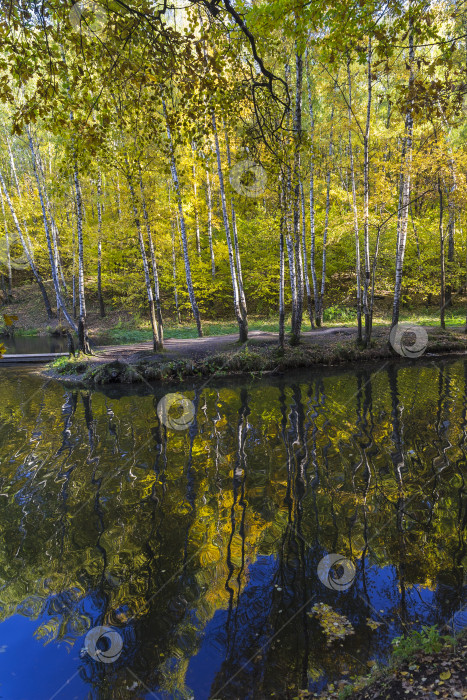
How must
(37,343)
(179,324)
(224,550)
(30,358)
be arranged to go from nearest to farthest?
(224,550) → (30,358) → (37,343) → (179,324)

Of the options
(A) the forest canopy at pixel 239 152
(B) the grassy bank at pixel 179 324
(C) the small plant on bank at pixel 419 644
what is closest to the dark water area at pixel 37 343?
(B) the grassy bank at pixel 179 324

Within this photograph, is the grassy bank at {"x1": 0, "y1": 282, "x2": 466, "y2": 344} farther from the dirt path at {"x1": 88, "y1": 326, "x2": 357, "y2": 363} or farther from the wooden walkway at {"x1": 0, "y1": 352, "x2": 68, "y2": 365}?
the wooden walkway at {"x1": 0, "y1": 352, "x2": 68, "y2": 365}

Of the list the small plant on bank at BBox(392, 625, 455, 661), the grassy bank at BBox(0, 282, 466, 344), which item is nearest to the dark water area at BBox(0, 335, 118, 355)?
the grassy bank at BBox(0, 282, 466, 344)

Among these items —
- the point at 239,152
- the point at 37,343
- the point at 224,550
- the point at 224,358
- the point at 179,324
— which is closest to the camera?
the point at 239,152

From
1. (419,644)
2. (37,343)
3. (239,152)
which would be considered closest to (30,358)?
(37,343)

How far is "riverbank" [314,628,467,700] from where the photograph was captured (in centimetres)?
225

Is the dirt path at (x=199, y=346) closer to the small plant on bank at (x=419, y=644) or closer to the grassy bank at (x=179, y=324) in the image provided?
the grassy bank at (x=179, y=324)

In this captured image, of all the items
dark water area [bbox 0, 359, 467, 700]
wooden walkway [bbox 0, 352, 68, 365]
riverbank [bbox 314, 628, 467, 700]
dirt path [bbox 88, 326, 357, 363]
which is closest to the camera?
riverbank [bbox 314, 628, 467, 700]

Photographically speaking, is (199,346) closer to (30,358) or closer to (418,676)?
(30,358)

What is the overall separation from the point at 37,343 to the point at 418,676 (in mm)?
21227

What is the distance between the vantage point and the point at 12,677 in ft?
9.79

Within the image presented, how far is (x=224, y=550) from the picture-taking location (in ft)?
13.7

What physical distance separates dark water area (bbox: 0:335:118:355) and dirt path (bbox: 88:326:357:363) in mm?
4108

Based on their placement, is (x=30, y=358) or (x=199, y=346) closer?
(x=199, y=346)
